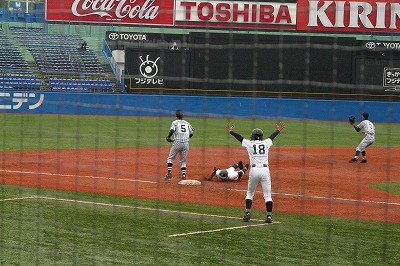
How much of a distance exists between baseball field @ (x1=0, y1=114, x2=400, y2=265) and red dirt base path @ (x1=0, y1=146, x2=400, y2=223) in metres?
0.03

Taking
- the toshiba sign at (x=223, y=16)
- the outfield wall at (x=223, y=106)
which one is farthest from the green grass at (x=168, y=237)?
the toshiba sign at (x=223, y=16)

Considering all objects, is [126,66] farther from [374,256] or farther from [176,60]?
[374,256]

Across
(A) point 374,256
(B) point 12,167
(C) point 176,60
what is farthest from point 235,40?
(A) point 374,256

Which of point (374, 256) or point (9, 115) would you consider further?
point (9, 115)

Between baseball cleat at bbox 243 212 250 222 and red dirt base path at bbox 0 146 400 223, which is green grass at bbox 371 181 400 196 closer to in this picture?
red dirt base path at bbox 0 146 400 223

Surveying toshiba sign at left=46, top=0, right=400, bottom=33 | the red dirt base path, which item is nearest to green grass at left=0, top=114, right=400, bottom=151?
the red dirt base path

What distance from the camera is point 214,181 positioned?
618 inches

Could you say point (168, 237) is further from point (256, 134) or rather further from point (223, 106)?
point (223, 106)

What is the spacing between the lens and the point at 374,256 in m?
9.36

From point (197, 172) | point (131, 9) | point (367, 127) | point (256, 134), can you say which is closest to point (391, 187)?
point (367, 127)

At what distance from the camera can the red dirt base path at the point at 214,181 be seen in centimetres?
1295

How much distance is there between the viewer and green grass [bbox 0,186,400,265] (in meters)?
8.78

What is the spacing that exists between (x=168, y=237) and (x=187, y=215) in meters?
1.62

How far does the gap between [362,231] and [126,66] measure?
725 inches
